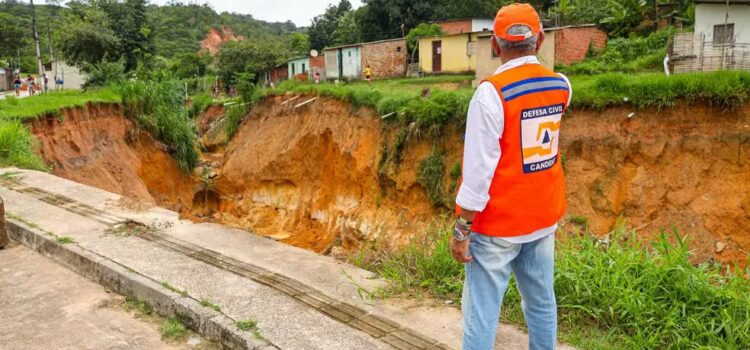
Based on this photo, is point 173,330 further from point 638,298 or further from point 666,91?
point 666,91

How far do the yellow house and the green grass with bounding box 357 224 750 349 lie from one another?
75.4ft

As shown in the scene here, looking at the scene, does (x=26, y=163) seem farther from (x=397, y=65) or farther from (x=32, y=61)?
(x=32, y=61)

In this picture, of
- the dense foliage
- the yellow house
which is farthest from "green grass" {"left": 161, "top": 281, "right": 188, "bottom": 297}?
the yellow house

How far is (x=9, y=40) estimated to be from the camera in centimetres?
4666

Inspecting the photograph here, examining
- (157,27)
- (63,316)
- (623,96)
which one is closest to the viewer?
(63,316)

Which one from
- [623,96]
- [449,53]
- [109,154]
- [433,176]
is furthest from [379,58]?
[623,96]

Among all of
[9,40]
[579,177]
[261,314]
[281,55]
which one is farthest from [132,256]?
[9,40]

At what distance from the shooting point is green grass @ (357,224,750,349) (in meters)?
3.21

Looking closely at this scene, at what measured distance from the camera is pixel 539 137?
8.47 ft

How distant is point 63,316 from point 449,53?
80.3 feet

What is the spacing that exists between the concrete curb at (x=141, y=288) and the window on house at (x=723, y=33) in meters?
17.4

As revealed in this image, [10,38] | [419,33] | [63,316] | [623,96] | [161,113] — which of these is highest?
[10,38]

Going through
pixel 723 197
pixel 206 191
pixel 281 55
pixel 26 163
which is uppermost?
pixel 281 55

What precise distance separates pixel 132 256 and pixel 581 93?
26.9ft
